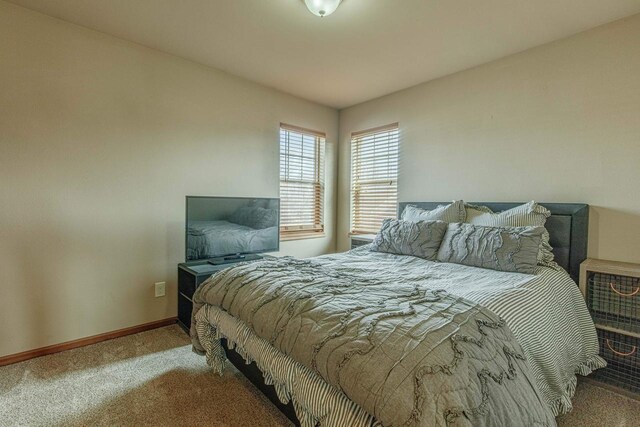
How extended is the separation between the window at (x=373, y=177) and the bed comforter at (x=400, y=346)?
212 cm

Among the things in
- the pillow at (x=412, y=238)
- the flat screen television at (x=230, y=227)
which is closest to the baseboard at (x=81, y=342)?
the flat screen television at (x=230, y=227)

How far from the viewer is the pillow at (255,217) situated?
2913mm

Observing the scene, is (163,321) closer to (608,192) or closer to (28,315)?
(28,315)

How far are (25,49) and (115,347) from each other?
89.0 inches

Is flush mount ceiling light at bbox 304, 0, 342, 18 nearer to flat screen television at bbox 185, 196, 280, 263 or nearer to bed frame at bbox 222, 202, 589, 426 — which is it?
flat screen television at bbox 185, 196, 280, 263

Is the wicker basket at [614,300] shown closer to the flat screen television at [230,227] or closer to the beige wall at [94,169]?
the flat screen television at [230,227]

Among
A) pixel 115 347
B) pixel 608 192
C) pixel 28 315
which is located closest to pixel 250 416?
pixel 115 347

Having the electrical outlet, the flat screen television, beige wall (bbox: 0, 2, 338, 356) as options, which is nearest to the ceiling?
beige wall (bbox: 0, 2, 338, 356)

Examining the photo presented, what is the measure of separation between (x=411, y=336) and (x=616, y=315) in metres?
2.03

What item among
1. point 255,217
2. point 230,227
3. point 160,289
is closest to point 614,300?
point 255,217

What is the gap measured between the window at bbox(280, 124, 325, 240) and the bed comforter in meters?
2.13

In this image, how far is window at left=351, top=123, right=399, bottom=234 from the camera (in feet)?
12.1

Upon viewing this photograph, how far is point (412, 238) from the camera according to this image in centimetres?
263

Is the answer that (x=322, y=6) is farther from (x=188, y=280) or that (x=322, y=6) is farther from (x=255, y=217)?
(x=188, y=280)
